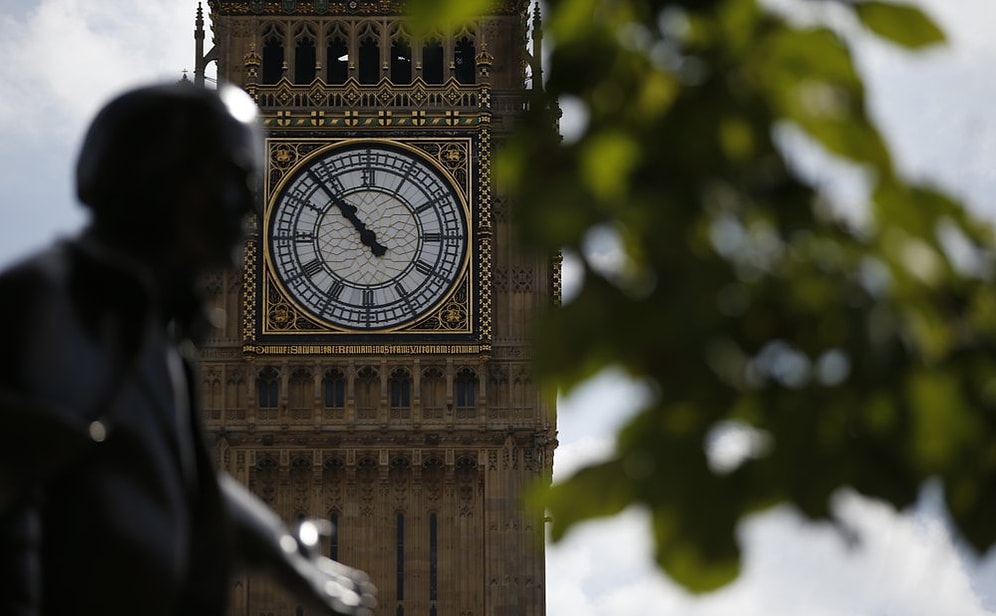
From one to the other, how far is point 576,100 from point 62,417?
832mm

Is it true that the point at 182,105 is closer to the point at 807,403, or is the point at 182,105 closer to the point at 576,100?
the point at 576,100

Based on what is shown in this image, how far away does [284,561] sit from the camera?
3.58 meters

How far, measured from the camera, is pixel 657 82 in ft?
8.42

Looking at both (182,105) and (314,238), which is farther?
(314,238)

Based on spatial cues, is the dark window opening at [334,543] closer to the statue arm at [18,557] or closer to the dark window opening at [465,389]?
the dark window opening at [465,389]

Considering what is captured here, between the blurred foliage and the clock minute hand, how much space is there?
34.6m

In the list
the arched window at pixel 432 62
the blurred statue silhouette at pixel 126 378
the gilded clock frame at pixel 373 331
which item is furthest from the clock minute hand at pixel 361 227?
the blurred statue silhouette at pixel 126 378

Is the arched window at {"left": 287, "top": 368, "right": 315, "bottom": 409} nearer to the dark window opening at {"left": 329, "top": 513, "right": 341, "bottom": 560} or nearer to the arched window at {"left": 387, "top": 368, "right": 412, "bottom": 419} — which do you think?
the arched window at {"left": 387, "top": 368, "right": 412, "bottom": 419}

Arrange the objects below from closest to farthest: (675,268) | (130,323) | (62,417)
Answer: (675,268), (62,417), (130,323)

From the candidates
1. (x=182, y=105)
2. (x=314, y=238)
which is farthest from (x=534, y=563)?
(x=182, y=105)

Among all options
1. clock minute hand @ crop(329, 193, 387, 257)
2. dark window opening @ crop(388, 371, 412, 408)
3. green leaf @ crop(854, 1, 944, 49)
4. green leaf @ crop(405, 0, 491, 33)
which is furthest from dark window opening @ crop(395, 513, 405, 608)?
green leaf @ crop(854, 1, 944, 49)

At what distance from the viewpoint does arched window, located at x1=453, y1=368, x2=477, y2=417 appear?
123ft

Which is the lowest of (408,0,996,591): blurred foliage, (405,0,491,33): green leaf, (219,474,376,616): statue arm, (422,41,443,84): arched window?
(219,474,376,616): statue arm

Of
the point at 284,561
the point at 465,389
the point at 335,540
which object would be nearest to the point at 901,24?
the point at 284,561
